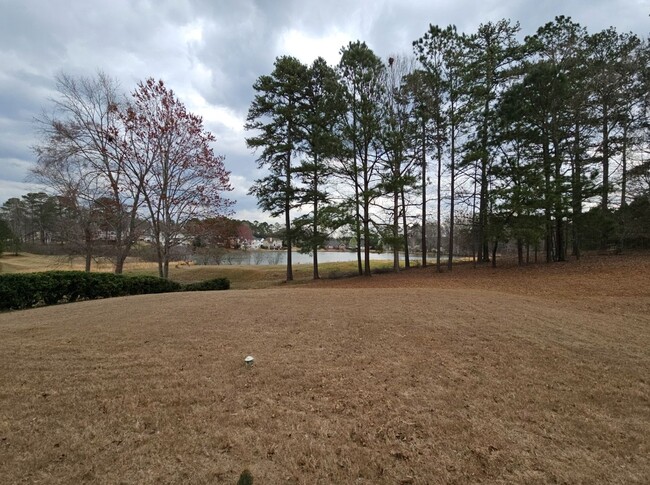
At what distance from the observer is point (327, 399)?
2.98 meters

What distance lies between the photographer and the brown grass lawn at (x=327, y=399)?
2.09 metres

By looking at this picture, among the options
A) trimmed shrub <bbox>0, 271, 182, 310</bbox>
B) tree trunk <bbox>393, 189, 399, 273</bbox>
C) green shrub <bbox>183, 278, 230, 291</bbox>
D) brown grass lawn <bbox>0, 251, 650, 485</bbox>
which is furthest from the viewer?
tree trunk <bbox>393, 189, 399, 273</bbox>

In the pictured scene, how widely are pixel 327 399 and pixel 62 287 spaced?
9.89 metres

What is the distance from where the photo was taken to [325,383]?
331cm

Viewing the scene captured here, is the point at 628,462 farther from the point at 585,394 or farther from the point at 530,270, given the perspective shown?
the point at 530,270

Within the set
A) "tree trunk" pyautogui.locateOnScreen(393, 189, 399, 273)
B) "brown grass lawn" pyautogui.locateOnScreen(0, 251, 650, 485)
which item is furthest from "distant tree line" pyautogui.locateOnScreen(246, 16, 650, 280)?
"brown grass lawn" pyautogui.locateOnScreen(0, 251, 650, 485)

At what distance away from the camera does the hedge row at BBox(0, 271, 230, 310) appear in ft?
26.8

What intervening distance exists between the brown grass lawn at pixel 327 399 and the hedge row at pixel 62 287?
10.3ft

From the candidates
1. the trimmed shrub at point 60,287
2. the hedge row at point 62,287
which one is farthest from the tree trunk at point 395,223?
the trimmed shrub at point 60,287

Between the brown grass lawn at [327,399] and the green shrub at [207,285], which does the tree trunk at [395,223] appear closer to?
the green shrub at [207,285]

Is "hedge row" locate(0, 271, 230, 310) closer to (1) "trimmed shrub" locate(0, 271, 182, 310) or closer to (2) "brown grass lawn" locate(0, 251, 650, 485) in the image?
(1) "trimmed shrub" locate(0, 271, 182, 310)

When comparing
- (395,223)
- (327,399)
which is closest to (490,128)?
(395,223)

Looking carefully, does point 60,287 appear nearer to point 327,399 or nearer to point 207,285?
point 207,285

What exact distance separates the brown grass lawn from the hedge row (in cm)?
314
